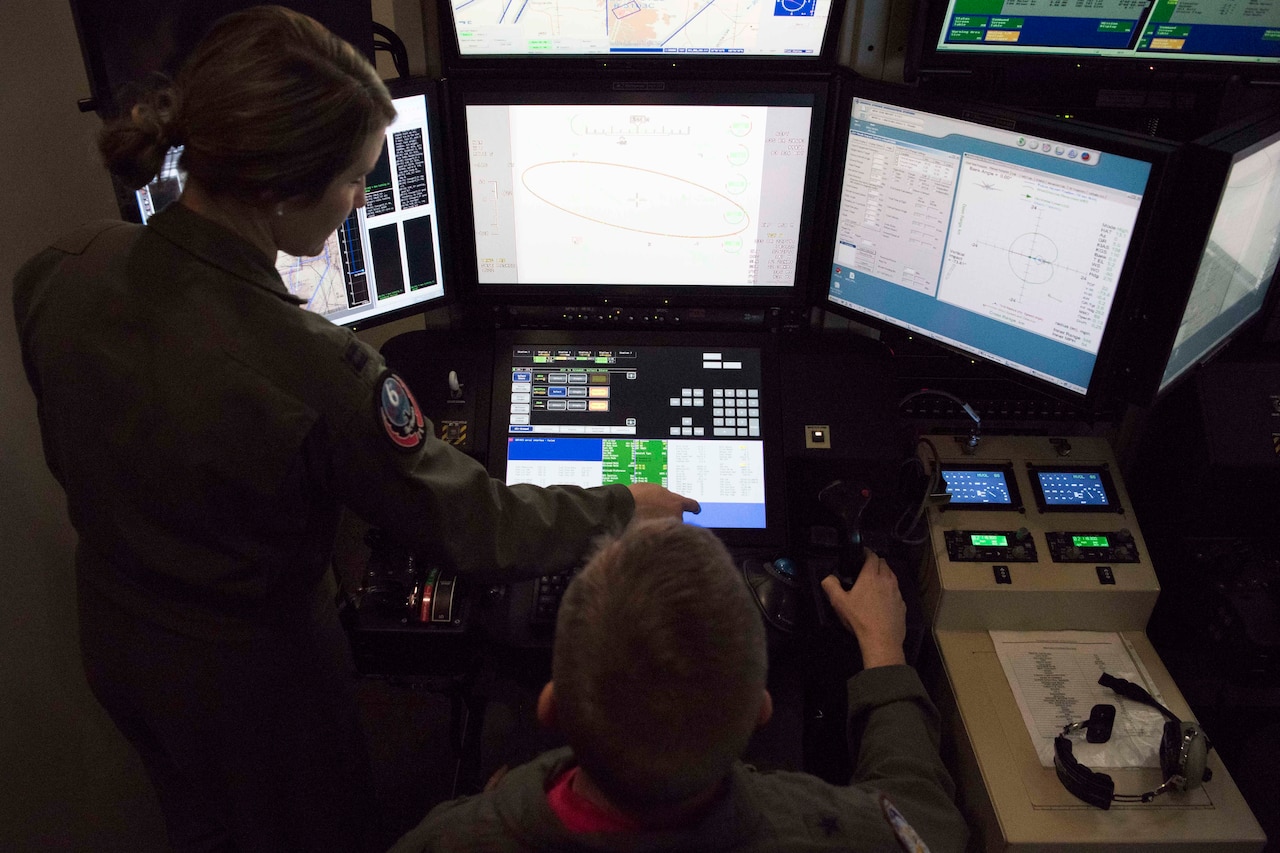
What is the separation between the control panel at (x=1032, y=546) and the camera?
1.64 metres

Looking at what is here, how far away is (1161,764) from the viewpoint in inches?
56.7

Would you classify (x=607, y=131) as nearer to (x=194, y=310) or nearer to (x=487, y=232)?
(x=487, y=232)

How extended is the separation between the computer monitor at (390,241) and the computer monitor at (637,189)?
7 centimetres

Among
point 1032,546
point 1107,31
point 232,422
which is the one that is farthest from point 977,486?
point 232,422

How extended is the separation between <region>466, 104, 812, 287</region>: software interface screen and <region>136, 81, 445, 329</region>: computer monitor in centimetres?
9

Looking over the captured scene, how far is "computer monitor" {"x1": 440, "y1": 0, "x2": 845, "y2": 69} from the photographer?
158 centimetres

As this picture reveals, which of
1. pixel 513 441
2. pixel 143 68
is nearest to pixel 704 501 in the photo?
pixel 513 441

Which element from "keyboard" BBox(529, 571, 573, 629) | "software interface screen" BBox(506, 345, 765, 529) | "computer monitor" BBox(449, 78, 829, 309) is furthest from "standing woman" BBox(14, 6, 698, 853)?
"computer monitor" BBox(449, 78, 829, 309)

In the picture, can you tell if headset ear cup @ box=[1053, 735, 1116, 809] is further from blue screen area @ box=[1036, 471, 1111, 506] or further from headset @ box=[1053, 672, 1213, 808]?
blue screen area @ box=[1036, 471, 1111, 506]

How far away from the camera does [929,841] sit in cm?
105

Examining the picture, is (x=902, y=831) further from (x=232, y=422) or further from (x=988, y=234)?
(x=988, y=234)

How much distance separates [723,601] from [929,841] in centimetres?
50

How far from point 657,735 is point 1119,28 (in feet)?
4.83

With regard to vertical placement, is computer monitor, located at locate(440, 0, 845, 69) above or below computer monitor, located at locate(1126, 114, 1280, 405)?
above
